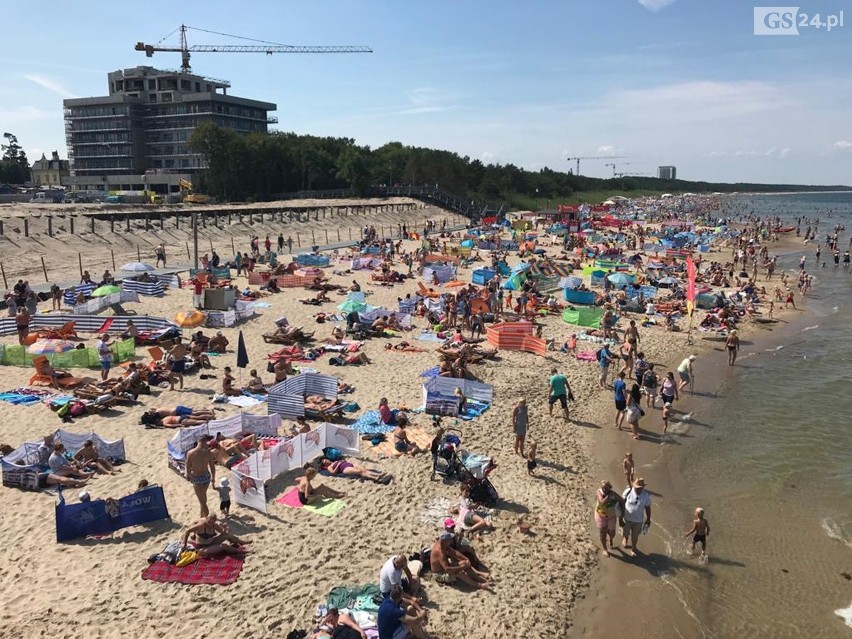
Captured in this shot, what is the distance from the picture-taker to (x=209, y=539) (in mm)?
7816

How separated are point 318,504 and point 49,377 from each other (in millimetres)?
8126

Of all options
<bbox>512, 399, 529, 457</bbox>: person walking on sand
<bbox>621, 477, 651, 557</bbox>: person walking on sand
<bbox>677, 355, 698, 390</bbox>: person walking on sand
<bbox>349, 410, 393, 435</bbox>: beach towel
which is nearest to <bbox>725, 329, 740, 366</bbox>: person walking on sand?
<bbox>677, 355, 698, 390</bbox>: person walking on sand

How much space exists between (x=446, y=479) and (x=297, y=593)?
3.53 meters

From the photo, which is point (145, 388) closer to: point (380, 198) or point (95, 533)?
point (95, 533)

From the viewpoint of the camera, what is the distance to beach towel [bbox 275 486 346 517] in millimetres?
9094

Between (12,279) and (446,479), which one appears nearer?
(446,479)

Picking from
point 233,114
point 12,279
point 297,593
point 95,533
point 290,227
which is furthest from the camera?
point 233,114

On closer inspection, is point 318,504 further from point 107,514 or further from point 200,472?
point 107,514

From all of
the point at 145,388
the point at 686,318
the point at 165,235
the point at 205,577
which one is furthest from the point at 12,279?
the point at 686,318

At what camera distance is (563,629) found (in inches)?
291

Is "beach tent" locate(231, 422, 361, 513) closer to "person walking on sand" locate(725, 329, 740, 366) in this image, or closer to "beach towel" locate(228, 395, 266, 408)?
"beach towel" locate(228, 395, 266, 408)

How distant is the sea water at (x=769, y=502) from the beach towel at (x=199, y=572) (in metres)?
5.57

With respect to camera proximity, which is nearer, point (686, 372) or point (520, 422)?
point (520, 422)

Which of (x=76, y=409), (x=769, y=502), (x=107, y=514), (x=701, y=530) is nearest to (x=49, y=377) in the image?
(x=76, y=409)
